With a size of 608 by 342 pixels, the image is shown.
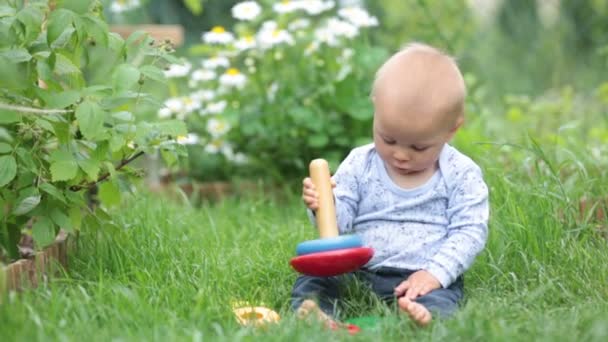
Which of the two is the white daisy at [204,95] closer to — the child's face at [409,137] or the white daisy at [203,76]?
the white daisy at [203,76]

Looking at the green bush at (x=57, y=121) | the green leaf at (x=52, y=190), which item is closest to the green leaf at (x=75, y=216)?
the green bush at (x=57, y=121)

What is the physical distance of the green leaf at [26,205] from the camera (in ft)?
8.80

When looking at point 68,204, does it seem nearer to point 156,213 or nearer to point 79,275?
point 79,275

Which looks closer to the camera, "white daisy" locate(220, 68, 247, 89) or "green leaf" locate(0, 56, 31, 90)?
"green leaf" locate(0, 56, 31, 90)

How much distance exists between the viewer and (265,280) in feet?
9.86

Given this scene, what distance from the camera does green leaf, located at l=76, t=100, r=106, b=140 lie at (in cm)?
259

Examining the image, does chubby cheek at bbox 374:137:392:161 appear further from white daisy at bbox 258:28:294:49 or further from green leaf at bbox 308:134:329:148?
white daisy at bbox 258:28:294:49

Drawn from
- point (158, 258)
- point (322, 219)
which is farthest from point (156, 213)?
point (322, 219)

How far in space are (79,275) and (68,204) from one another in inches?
8.5

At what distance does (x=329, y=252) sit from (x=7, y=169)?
0.88 meters

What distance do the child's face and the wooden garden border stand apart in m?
0.99

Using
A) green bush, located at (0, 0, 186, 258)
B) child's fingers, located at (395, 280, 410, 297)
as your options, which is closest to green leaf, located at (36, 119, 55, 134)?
green bush, located at (0, 0, 186, 258)

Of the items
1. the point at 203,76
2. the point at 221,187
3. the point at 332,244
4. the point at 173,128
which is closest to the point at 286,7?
the point at 203,76

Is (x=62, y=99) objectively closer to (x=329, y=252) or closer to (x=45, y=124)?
(x=45, y=124)
